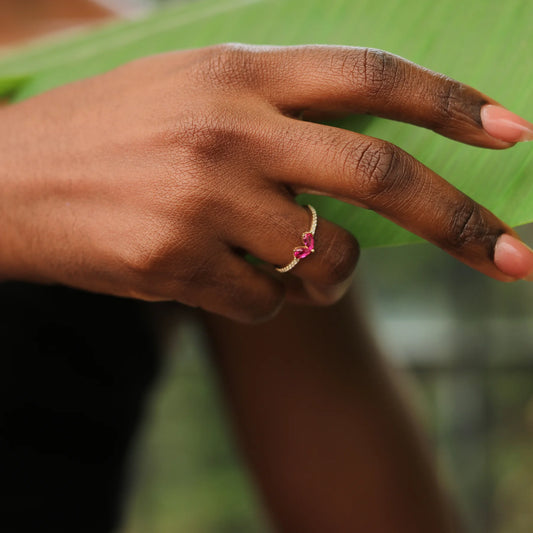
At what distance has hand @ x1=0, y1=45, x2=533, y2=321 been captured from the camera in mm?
393

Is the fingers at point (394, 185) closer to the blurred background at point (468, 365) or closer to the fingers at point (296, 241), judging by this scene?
the fingers at point (296, 241)

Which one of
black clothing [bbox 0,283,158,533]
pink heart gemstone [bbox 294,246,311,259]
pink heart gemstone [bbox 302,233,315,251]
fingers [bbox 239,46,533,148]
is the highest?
fingers [bbox 239,46,533,148]

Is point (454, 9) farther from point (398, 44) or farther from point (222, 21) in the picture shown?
point (222, 21)

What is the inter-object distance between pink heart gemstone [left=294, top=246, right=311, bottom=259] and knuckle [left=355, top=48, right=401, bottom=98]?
105 millimetres

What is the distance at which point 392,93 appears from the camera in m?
0.39

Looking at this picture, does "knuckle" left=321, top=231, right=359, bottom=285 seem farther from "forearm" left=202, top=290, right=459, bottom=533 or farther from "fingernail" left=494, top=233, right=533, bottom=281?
"forearm" left=202, top=290, right=459, bottom=533

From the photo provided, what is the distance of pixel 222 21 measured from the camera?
63cm

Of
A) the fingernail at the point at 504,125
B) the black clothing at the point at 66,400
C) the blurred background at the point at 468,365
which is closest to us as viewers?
the fingernail at the point at 504,125

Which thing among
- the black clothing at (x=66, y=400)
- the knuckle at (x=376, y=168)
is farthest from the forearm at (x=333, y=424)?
the knuckle at (x=376, y=168)

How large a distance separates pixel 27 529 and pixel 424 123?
29.9 inches

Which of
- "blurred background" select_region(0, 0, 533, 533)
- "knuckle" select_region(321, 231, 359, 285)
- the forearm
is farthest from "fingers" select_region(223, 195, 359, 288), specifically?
"blurred background" select_region(0, 0, 533, 533)

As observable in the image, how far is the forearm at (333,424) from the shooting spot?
0.91 m

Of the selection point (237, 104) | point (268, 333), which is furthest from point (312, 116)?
point (268, 333)

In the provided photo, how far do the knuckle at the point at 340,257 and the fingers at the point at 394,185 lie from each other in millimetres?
41
